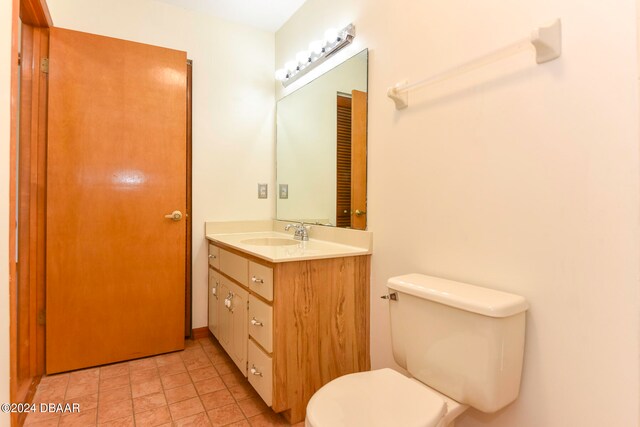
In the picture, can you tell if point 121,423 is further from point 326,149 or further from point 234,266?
point 326,149

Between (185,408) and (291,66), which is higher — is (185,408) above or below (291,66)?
below

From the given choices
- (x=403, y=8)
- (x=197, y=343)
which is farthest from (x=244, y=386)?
(x=403, y=8)

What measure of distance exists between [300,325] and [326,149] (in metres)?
1.06

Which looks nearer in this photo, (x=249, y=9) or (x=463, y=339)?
(x=463, y=339)

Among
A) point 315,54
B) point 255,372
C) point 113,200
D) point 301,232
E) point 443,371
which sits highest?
point 315,54

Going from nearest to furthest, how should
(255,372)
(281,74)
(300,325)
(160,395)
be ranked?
(300,325)
(255,372)
(160,395)
(281,74)

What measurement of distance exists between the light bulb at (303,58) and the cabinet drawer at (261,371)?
5.58 ft

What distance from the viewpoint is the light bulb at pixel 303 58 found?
2176mm

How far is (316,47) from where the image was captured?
2070 millimetres

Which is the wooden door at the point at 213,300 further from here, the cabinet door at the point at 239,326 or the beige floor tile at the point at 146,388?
the beige floor tile at the point at 146,388

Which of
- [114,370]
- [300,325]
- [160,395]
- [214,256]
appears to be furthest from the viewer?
[214,256]

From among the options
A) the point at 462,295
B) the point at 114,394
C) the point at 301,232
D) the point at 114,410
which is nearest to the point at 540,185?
the point at 462,295

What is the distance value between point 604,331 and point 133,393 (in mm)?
2029

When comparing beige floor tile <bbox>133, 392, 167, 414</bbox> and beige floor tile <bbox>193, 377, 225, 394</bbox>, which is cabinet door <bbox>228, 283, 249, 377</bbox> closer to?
beige floor tile <bbox>193, 377, 225, 394</bbox>
